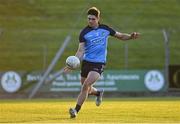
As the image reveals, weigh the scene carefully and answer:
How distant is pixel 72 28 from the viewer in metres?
41.1

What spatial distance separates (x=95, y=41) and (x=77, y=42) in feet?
68.9

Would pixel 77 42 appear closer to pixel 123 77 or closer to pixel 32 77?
pixel 123 77

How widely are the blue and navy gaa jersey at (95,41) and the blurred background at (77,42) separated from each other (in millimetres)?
12665

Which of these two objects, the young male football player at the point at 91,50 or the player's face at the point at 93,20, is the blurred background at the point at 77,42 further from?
the player's face at the point at 93,20

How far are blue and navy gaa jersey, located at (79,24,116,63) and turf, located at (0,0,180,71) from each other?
14.8 meters

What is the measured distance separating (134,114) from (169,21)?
90.0 ft

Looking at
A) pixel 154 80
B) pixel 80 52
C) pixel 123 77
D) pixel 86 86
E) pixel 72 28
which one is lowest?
pixel 154 80

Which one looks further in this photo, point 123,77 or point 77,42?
point 77,42

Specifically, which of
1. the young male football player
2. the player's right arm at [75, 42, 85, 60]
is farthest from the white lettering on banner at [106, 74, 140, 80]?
the player's right arm at [75, 42, 85, 60]

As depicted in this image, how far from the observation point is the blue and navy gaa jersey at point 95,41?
49.7ft

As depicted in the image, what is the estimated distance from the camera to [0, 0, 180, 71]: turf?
112ft

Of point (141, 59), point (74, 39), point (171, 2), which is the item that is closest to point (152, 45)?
point (141, 59)

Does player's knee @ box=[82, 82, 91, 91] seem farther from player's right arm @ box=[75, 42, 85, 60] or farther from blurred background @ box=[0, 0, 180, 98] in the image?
blurred background @ box=[0, 0, 180, 98]

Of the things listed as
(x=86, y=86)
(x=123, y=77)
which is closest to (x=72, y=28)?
(x=123, y=77)
